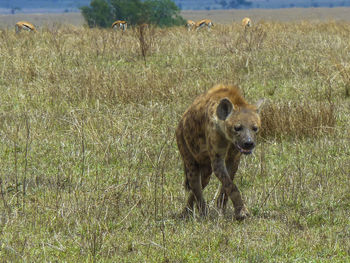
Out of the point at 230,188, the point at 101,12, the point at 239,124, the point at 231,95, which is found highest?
the point at 231,95

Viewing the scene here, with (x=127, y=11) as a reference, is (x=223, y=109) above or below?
above

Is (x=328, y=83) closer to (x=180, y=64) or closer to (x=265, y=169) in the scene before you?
(x=180, y=64)

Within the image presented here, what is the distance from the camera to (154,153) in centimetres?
716

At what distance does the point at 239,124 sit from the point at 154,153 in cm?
241

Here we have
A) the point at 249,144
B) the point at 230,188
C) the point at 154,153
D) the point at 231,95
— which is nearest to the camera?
the point at 249,144

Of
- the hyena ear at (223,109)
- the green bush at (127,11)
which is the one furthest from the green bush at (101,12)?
the hyena ear at (223,109)

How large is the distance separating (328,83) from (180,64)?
2.77m

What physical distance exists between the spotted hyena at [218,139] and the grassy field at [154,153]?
7.7 inches

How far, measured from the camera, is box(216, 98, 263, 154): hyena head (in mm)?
4801

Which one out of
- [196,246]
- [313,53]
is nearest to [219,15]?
[313,53]

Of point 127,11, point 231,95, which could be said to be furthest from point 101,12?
point 231,95

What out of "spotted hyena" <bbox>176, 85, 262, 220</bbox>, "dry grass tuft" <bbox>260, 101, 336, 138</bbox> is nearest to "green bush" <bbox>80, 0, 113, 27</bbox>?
"dry grass tuft" <bbox>260, 101, 336, 138</bbox>

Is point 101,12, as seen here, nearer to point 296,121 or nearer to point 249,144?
point 296,121

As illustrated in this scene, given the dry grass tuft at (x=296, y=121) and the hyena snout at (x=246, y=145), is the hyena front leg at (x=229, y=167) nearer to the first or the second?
the hyena snout at (x=246, y=145)
